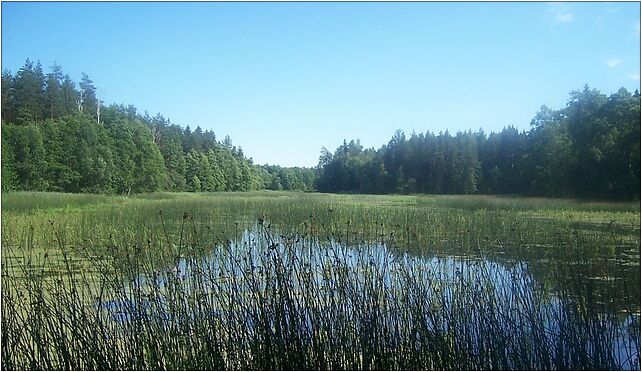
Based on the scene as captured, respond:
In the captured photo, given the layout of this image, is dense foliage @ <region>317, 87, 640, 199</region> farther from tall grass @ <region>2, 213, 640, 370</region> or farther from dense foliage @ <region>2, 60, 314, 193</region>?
tall grass @ <region>2, 213, 640, 370</region>

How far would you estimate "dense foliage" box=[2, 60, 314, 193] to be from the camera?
7.73 metres

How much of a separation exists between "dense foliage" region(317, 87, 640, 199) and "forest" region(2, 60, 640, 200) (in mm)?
19

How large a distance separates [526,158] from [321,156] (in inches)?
134

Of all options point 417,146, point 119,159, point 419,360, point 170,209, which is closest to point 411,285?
point 419,360

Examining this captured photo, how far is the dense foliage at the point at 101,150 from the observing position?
305 inches

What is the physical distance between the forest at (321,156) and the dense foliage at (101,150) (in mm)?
21

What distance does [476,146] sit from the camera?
314 inches

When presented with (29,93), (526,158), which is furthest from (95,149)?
(526,158)

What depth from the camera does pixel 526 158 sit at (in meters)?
7.89

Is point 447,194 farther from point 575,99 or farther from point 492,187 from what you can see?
point 575,99

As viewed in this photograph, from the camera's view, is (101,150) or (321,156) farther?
(101,150)

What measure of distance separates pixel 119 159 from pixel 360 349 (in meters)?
7.17

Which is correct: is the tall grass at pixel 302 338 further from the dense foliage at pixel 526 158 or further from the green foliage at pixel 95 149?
the green foliage at pixel 95 149

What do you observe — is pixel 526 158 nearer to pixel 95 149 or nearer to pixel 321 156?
pixel 321 156
